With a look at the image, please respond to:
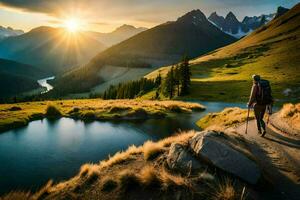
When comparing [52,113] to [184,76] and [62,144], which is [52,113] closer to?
[62,144]

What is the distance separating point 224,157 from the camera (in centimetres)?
1365

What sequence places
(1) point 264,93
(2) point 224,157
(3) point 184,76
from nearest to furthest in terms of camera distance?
(2) point 224,157
(1) point 264,93
(3) point 184,76

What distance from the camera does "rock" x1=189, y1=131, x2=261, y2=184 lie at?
1269 cm

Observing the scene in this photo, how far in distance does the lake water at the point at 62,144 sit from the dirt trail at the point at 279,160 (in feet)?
79.5

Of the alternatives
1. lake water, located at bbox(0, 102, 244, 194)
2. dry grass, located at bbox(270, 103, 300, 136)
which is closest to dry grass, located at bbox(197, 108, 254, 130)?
dry grass, located at bbox(270, 103, 300, 136)

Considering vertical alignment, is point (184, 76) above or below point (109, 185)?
above

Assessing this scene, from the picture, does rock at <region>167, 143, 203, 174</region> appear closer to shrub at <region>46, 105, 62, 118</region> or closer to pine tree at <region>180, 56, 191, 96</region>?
shrub at <region>46, 105, 62, 118</region>

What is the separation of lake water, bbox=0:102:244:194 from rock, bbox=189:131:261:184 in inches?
913

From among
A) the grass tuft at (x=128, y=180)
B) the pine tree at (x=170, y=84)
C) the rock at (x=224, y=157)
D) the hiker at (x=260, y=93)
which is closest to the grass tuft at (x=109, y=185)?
the grass tuft at (x=128, y=180)

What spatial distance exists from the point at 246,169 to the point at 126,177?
6924mm

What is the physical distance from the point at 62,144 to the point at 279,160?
144 feet

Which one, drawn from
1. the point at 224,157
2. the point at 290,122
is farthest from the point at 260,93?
the point at 224,157

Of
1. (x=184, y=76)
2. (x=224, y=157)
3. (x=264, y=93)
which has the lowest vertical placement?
(x=224, y=157)

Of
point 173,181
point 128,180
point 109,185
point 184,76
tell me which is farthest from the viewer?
point 184,76
